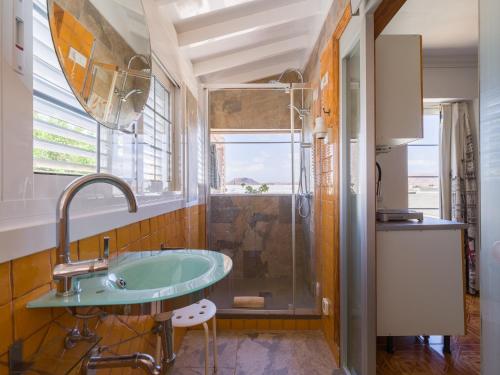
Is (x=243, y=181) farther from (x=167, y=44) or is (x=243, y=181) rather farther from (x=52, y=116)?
(x=52, y=116)

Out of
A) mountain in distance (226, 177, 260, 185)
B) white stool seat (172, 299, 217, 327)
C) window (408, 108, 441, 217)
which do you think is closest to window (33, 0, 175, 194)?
white stool seat (172, 299, 217, 327)

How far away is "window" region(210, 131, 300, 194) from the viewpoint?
3061 mm

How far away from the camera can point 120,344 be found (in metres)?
1.19

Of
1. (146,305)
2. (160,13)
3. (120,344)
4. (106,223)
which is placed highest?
(160,13)

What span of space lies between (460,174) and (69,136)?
3.52 m

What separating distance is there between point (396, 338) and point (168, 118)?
2.33 metres

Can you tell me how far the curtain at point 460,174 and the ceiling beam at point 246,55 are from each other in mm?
1861

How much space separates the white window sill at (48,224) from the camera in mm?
625

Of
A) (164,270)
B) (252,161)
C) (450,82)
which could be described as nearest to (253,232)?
(252,161)

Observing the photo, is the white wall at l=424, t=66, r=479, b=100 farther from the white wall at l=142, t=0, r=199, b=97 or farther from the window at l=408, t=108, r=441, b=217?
the white wall at l=142, t=0, r=199, b=97

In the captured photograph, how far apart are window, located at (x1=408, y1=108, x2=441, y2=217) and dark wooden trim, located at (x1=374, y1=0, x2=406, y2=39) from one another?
2.19m

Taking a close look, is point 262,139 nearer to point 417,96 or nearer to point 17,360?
point 417,96

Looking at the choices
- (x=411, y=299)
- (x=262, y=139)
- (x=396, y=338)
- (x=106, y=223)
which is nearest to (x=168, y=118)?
(x=106, y=223)

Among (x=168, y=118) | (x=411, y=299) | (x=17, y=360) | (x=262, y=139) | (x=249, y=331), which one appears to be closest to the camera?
(x=17, y=360)
